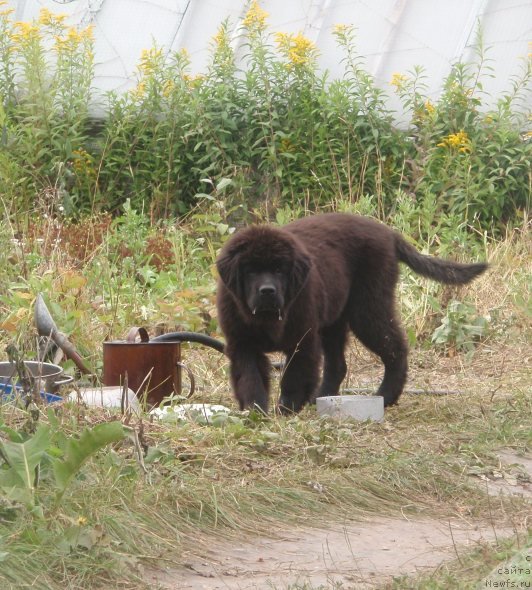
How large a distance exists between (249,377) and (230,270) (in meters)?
0.53

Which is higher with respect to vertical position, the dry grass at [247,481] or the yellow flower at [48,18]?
the yellow flower at [48,18]

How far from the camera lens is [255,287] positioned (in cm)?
525

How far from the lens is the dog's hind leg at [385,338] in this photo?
19.7 feet

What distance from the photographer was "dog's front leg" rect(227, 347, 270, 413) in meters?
5.34

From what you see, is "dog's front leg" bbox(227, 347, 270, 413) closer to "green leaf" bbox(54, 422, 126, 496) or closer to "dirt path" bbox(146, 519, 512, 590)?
"dirt path" bbox(146, 519, 512, 590)

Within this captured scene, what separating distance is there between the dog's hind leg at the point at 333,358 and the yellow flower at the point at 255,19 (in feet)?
15.8

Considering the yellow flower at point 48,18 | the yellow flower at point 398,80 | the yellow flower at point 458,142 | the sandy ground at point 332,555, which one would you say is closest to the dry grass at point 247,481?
the sandy ground at point 332,555

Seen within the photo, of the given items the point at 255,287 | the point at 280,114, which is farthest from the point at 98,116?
the point at 255,287

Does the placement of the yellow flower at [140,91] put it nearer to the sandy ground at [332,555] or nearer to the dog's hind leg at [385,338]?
the dog's hind leg at [385,338]

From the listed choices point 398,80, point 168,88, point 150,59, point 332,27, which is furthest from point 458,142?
point 150,59

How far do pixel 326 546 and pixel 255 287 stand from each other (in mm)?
1859

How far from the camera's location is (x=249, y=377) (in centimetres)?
538

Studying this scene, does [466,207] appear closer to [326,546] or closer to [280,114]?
[280,114]

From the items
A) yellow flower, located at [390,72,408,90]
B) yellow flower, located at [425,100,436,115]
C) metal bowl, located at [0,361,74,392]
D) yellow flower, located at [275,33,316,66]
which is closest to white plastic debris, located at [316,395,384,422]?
Answer: metal bowl, located at [0,361,74,392]
